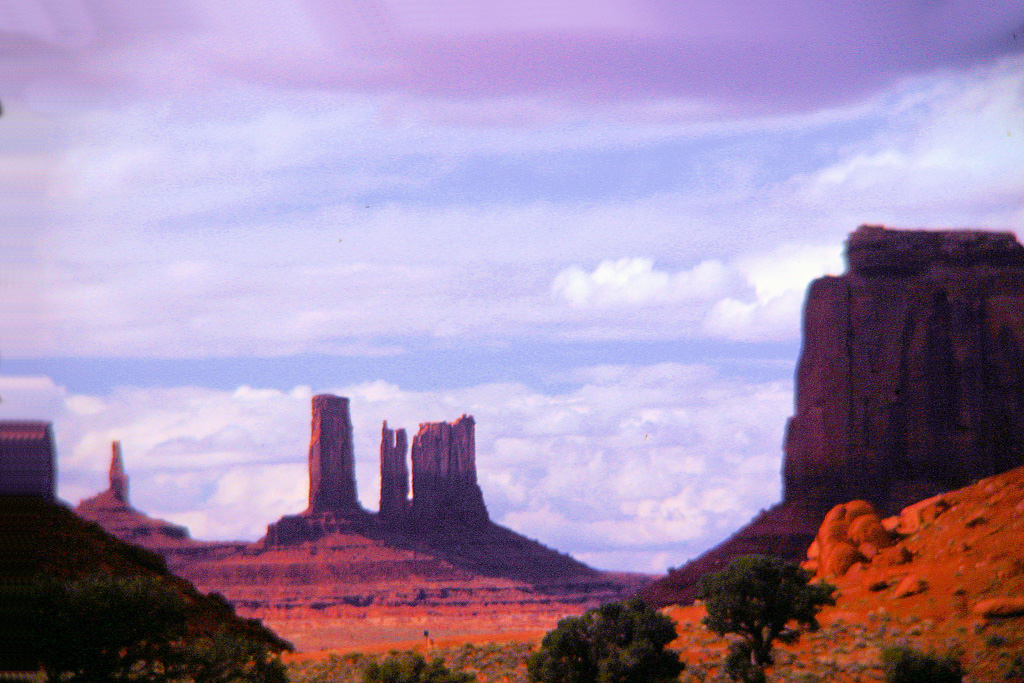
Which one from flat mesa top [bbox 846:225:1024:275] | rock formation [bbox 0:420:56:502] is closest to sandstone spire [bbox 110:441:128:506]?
flat mesa top [bbox 846:225:1024:275]

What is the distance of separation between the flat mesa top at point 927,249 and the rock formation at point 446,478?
9417 centimetres

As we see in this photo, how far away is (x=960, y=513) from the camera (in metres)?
55.5

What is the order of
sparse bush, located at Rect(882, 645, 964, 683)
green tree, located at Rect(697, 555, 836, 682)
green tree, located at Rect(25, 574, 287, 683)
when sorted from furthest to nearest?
green tree, located at Rect(697, 555, 836, 682) < sparse bush, located at Rect(882, 645, 964, 683) < green tree, located at Rect(25, 574, 287, 683)

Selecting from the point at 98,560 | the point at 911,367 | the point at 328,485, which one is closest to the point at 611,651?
the point at 98,560

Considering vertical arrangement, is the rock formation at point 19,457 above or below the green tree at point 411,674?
above

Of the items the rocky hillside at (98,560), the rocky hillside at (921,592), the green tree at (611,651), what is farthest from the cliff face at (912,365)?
the rocky hillside at (98,560)

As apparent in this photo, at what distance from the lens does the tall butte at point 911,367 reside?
255ft

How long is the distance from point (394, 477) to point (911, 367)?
98289 mm

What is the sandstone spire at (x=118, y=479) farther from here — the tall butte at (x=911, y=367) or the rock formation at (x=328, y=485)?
the tall butte at (x=911, y=367)

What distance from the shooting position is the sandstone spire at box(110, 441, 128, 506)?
535ft

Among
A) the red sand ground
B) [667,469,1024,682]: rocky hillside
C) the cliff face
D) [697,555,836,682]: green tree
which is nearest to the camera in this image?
the red sand ground

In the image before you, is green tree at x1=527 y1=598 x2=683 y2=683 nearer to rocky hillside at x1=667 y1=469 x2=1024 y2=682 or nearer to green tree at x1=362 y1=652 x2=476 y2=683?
rocky hillside at x1=667 y1=469 x2=1024 y2=682

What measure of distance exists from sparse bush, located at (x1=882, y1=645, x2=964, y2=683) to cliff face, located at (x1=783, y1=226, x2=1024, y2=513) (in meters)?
37.2

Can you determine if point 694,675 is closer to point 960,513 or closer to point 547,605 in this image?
point 960,513
